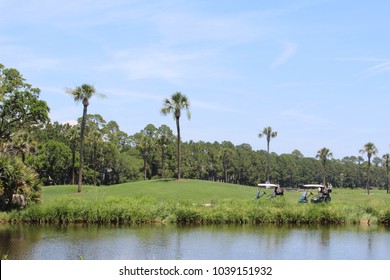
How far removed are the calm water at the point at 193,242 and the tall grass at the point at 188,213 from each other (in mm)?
2129

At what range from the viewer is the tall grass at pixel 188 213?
133 ft

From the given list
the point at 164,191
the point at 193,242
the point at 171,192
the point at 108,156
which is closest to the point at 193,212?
the point at 193,242

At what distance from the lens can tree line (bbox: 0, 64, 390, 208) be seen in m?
60.4

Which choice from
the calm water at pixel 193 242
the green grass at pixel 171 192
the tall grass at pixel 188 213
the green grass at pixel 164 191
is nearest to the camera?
the calm water at pixel 193 242

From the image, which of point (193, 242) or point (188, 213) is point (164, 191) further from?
point (193, 242)

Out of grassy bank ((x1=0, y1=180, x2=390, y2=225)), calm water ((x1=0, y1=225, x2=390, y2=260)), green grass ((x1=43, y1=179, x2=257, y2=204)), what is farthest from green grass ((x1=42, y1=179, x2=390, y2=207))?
calm water ((x1=0, y1=225, x2=390, y2=260))

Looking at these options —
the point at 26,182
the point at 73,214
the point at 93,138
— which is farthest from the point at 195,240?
the point at 93,138

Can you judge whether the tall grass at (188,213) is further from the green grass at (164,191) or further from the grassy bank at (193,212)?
the green grass at (164,191)

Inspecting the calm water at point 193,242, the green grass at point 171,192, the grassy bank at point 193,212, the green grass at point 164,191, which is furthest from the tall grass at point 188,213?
the green grass at point 164,191

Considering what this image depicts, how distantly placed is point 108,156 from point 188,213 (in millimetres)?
72607

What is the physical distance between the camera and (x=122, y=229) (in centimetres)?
3678

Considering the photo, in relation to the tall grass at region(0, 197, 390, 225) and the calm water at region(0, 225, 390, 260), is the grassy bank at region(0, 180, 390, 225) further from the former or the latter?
the calm water at region(0, 225, 390, 260)

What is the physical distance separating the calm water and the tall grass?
213 centimetres

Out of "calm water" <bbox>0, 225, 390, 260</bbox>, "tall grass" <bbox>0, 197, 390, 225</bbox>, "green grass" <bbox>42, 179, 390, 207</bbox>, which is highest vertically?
"green grass" <bbox>42, 179, 390, 207</bbox>
